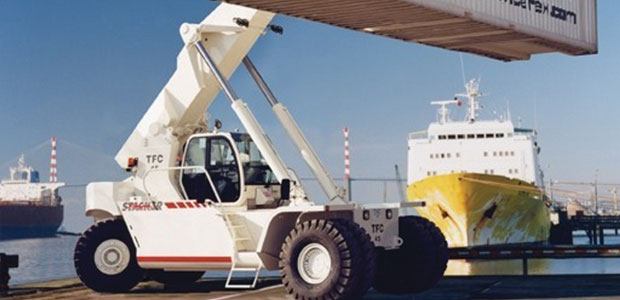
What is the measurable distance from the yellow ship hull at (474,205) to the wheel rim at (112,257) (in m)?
32.6

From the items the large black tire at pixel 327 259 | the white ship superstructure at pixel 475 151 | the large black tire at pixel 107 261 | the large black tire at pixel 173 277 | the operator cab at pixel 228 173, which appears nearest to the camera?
the large black tire at pixel 327 259

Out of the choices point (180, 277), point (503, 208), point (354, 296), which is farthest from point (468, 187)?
point (354, 296)

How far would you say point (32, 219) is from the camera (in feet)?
579

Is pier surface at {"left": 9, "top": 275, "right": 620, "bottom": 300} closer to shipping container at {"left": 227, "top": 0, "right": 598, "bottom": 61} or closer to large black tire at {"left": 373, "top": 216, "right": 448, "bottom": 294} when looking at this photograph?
large black tire at {"left": 373, "top": 216, "right": 448, "bottom": 294}

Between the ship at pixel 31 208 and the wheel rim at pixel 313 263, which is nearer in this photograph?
the wheel rim at pixel 313 263

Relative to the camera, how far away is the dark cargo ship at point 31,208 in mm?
174000

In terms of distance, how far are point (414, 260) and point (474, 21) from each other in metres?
8.60

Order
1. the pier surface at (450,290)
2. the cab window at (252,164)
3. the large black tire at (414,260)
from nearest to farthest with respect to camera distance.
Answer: the pier surface at (450,290) < the large black tire at (414,260) < the cab window at (252,164)

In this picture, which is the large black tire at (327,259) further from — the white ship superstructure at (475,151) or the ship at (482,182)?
the white ship superstructure at (475,151)

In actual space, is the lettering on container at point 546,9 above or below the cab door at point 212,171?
above

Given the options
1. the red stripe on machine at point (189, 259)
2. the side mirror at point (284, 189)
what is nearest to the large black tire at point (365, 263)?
the side mirror at point (284, 189)

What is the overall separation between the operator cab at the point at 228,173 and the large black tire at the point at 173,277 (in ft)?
8.24

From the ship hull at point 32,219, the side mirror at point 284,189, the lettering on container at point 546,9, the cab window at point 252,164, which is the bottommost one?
the ship hull at point 32,219

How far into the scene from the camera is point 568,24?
29.7 m
